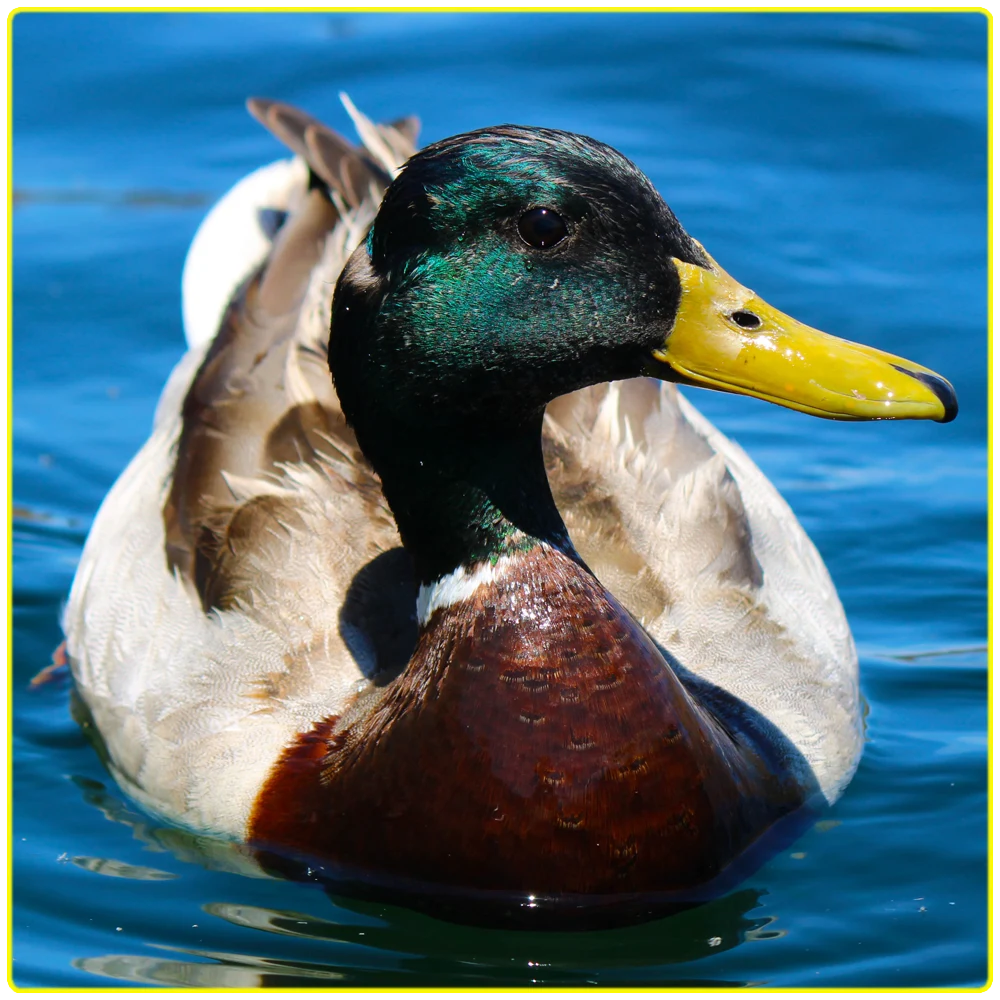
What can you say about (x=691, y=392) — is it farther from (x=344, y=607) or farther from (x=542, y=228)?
(x=542, y=228)

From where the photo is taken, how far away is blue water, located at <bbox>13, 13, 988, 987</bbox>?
15.0 ft

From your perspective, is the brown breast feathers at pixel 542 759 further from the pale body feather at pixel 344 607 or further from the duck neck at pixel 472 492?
the pale body feather at pixel 344 607

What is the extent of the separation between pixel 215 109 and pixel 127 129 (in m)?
0.51

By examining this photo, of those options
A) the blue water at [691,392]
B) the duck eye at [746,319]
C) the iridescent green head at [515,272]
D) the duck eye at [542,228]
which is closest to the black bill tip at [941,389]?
the duck eye at [746,319]

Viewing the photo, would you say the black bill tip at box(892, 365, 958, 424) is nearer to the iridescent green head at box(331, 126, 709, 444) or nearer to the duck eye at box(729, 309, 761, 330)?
the duck eye at box(729, 309, 761, 330)

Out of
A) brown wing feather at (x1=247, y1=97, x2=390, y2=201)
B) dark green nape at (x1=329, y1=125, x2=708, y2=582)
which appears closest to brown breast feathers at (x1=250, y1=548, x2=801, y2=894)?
dark green nape at (x1=329, y1=125, x2=708, y2=582)

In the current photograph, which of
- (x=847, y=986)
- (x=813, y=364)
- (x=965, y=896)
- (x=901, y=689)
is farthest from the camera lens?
(x=901, y=689)

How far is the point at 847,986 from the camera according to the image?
14.5ft

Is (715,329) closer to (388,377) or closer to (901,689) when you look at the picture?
(388,377)

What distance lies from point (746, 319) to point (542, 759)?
1156 millimetres

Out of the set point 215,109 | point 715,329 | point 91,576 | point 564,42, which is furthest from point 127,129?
point 715,329

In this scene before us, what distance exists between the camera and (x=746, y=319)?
411 cm

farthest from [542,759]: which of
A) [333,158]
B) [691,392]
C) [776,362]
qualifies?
[691,392]

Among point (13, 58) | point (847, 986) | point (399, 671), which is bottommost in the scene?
point (847, 986)
